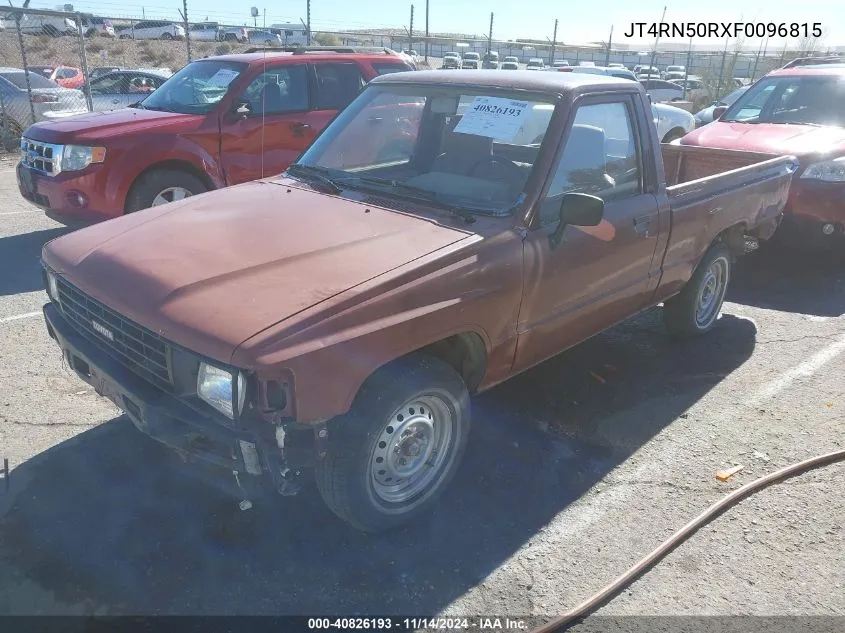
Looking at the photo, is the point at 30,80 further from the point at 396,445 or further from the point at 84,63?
the point at 396,445

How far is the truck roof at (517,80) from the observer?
3.91 m

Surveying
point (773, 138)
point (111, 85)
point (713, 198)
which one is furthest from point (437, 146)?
point (111, 85)

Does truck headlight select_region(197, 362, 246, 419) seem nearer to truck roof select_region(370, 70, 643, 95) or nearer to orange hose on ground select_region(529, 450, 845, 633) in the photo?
orange hose on ground select_region(529, 450, 845, 633)

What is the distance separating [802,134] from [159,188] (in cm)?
655

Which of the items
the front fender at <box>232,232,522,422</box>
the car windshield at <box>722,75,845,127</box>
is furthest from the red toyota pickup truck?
the car windshield at <box>722,75,845,127</box>

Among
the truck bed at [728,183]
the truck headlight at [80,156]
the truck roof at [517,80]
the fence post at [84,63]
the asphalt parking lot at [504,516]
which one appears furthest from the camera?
the fence post at [84,63]

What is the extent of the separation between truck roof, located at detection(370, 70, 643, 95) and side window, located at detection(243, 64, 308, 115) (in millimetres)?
3608

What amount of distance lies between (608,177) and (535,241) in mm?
899

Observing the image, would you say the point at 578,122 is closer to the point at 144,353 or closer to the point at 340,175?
the point at 340,175

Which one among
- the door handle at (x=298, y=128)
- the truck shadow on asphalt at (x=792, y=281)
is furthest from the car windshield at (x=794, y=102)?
the door handle at (x=298, y=128)

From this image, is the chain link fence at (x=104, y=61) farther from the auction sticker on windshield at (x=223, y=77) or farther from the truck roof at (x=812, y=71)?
the truck roof at (x=812, y=71)

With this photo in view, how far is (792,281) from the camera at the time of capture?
699 centimetres

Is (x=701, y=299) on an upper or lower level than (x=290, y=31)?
lower

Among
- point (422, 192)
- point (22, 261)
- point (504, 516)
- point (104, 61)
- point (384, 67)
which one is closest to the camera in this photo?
point (504, 516)
